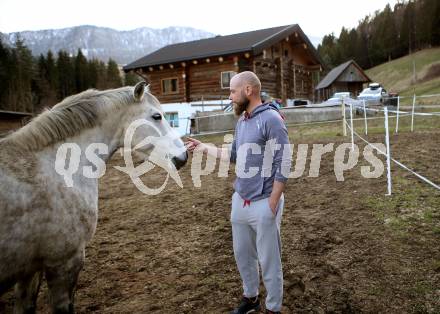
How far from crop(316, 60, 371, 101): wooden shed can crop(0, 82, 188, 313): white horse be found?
44666mm

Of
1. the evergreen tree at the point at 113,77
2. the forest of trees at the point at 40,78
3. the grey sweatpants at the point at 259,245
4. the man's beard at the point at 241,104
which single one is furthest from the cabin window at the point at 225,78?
the evergreen tree at the point at 113,77

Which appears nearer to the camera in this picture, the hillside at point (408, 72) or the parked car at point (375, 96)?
the parked car at point (375, 96)

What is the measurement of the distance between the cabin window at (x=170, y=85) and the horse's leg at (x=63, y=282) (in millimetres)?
20421

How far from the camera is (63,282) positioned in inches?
90.5

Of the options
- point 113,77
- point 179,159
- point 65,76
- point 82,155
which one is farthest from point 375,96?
point 65,76

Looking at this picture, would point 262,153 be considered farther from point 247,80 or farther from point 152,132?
point 152,132

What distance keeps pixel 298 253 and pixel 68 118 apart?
2605 millimetres

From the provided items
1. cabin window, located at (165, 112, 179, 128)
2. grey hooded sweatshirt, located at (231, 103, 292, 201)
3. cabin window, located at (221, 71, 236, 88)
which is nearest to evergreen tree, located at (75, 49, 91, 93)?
cabin window, located at (165, 112, 179, 128)

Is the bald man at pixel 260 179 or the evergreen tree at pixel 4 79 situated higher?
the evergreen tree at pixel 4 79

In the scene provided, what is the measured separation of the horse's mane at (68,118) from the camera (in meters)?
2.32

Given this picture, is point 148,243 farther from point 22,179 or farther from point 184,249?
point 22,179

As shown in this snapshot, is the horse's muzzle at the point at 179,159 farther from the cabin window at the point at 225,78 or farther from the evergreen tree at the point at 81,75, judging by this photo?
the evergreen tree at the point at 81,75

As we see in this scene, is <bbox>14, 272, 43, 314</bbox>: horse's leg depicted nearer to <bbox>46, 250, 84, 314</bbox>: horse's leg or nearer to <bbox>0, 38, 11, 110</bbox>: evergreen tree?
<bbox>46, 250, 84, 314</bbox>: horse's leg

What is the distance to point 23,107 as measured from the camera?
130 feet
